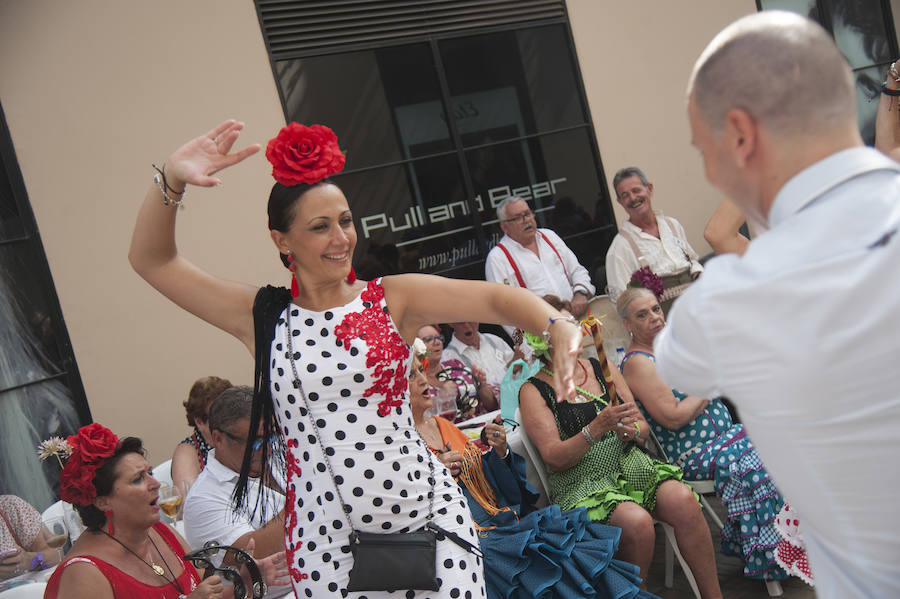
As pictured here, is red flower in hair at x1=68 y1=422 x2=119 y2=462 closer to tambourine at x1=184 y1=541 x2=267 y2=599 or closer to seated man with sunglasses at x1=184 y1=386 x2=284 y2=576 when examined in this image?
seated man with sunglasses at x1=184 y1=386 x2=284 y2=576

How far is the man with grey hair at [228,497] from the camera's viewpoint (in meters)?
3.15

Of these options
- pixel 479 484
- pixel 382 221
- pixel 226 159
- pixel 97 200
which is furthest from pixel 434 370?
pixel 226 159

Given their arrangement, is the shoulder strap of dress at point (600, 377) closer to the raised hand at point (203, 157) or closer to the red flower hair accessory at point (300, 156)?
the red flower hair accessory at point (300, 156)

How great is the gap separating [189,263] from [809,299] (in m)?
1.63

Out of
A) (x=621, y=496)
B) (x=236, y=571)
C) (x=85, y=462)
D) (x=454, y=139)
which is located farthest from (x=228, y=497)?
(x=454, y=139)

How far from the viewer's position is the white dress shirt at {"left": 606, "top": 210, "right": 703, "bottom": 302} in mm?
6324

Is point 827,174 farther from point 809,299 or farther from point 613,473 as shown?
point 613,473

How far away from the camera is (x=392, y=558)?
1.93m

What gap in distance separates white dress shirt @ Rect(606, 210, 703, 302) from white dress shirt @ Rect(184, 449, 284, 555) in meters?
3.77

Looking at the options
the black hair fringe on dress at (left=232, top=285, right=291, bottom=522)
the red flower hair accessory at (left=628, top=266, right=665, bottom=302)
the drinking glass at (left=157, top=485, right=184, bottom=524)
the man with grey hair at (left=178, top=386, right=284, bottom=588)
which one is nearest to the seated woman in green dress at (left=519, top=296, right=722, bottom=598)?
the man with grey hair at (left=178, top=386, right=284, bottom=588)

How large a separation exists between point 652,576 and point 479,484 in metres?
1.36

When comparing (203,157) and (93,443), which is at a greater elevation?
(203,157)

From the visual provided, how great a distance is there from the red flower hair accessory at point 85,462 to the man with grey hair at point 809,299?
7.48ft

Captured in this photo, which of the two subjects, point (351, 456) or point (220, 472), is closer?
point (351, 456)
